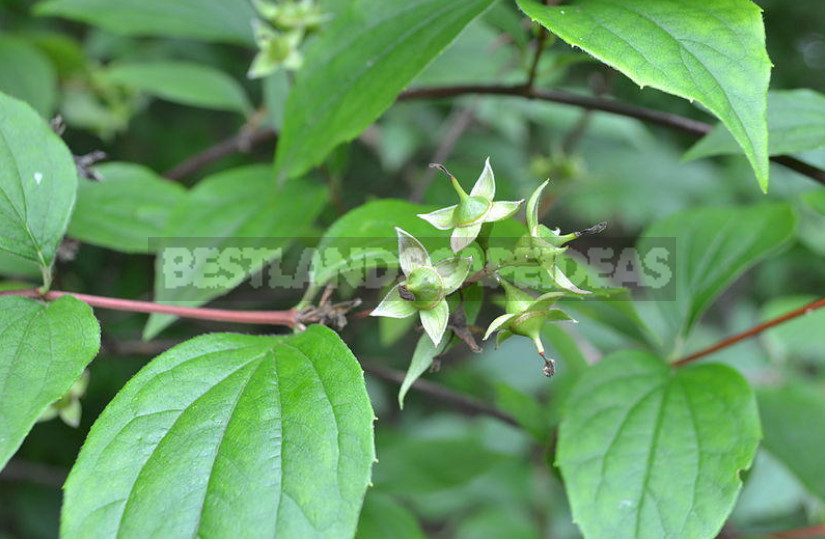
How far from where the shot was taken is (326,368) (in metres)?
0.72

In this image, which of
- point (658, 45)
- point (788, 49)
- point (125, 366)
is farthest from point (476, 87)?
point (788, 49)

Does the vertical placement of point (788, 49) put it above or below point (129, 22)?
below

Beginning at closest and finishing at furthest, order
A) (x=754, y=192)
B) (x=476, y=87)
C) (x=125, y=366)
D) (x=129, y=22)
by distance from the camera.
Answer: (x=476, y=87), (x=129, y=22), (x=125, y=366), (x=754, y=192)

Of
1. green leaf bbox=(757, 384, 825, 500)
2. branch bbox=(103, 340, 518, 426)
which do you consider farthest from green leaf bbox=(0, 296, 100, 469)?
green leaf bbox=(757, 384, 825, 500)

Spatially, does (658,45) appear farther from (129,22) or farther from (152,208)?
(129,22)

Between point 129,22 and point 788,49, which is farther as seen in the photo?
point 788,49

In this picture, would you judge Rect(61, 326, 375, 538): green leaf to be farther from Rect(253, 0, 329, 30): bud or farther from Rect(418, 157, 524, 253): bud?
Rect(253, 0, 329, 30): bud

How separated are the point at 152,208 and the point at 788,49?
3.59 metres

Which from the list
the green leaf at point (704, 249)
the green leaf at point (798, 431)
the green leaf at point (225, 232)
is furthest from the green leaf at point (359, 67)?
the green leaf at point (798, 431)

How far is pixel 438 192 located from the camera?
1.67 meters

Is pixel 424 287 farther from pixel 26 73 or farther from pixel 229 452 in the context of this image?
pixel 26 73

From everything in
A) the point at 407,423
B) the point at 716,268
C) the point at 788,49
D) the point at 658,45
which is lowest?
the point at 407,423

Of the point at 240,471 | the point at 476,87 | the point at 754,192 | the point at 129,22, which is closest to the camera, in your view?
the point at 240,471

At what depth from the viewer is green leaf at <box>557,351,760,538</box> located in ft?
2.74
